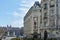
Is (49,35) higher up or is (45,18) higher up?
(45,18)

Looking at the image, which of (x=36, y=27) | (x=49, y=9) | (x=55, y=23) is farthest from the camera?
(x=36, y=27)

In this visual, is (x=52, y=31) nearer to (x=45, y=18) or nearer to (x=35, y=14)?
(x=45, y=18)

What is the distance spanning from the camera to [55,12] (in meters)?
63.7

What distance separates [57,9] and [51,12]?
2657 millimetres

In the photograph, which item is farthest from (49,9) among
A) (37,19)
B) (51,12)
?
(37,19)

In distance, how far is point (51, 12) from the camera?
6575 cm

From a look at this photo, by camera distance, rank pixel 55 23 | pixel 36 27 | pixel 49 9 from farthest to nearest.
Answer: pixel 36 27, pixel 49 9, pixel 55 23

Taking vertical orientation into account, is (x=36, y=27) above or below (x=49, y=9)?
below

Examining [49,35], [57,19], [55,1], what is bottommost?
[49,35]

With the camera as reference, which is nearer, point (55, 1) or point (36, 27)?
point (55, 1)

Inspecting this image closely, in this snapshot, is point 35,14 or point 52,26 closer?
point 52,26

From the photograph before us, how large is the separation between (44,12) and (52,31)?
9.00 metres

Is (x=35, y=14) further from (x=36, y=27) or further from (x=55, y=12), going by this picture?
(x=55, y=12)

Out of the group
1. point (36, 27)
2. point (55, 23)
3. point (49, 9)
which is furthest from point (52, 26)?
point (36, 27)
